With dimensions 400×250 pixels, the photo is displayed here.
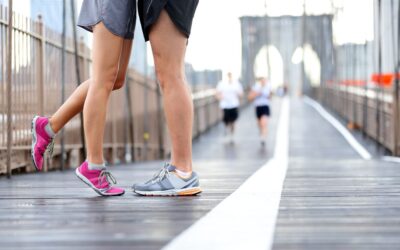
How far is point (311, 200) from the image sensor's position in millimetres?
3664

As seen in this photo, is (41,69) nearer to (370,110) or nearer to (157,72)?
(157,72)

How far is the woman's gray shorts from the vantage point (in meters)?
3.88

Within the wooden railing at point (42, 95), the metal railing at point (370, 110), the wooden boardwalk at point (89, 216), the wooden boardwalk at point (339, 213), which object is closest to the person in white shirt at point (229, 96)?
the metal railing at point (370, 110)

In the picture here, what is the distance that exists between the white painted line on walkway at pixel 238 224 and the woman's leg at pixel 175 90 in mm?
287

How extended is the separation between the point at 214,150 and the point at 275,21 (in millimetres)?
82058

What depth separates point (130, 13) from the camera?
3.91 metres

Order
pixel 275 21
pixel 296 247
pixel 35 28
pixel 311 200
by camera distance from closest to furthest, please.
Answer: pixel 296 247, pixel 311 200, pixel 35 28, pixel 275 21

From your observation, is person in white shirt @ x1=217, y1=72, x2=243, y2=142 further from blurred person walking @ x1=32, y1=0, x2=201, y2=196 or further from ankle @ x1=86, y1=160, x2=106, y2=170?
ankle @ x1=86, y1=160, x2=106, y2=170

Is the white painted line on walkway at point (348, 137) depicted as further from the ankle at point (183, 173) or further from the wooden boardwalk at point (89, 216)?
the ankle at point (183, 173)

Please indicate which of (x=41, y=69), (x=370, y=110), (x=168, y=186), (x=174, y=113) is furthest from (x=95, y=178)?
(x=370, y=110)

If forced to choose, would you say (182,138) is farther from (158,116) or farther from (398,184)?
(158,116)

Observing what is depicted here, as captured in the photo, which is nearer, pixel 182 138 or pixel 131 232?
pixel 131 232

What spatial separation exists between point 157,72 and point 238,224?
52.8 inches

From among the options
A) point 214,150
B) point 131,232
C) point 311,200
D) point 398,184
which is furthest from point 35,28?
point 214,150
